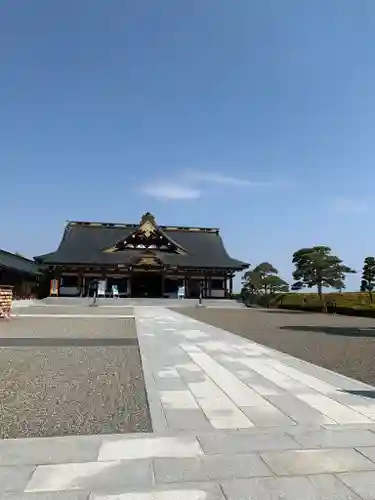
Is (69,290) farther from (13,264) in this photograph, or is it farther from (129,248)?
(129,248)

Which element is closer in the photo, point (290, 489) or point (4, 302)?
point (290, 489)

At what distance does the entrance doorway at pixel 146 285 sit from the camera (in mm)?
42219

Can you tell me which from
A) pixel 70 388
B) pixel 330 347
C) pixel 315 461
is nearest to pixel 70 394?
pixel 70 388

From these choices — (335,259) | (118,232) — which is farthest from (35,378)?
(118,232)

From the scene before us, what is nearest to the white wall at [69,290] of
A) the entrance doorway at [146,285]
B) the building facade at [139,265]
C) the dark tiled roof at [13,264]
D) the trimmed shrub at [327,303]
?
the building facade at [139,265]

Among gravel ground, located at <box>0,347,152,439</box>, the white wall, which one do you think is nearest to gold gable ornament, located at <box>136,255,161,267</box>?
the white wall

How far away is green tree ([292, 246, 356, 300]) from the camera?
3706 cm

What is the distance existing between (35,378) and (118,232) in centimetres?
4164

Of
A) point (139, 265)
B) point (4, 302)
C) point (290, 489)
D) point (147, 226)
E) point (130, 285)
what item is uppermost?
point (147, 226)

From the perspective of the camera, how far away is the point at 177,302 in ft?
122

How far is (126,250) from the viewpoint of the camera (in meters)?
43.6

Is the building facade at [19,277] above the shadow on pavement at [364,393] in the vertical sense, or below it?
above

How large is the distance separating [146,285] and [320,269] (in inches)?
689

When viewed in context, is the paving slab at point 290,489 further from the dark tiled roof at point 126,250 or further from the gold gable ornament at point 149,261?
the dark tiled roof at point 126,250
